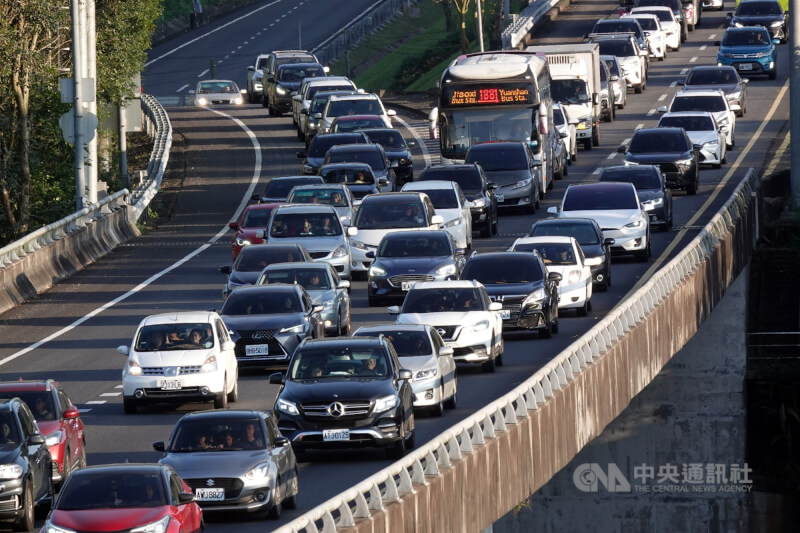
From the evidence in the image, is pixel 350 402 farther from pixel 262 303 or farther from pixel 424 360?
pixel 262 303

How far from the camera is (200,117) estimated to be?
8238 centimetres

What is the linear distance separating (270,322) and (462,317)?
300 cm

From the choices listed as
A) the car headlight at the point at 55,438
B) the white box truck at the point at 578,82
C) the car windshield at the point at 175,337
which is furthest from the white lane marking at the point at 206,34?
the car headlight at the point at 55,438

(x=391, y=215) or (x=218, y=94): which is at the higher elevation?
(x=391, y=215)

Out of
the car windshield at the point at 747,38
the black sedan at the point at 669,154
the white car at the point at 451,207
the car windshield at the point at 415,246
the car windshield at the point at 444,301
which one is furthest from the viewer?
the car windshield at the point at 747,38

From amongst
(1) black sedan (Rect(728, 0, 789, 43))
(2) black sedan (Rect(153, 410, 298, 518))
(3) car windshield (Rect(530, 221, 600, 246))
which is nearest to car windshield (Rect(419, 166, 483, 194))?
(3) car windshield (Rect(530, 221, 600, 246))

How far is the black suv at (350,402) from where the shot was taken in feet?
74.2

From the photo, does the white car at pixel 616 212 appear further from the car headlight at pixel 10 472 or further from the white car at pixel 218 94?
the white car at pixel 218 94

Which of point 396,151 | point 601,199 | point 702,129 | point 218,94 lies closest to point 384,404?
point 601,199

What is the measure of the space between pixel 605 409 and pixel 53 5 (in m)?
33.1

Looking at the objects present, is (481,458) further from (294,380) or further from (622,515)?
(622,515)

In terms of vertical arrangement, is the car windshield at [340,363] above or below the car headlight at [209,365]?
above

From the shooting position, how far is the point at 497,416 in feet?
76.2

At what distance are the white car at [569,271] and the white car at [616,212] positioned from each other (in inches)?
200
